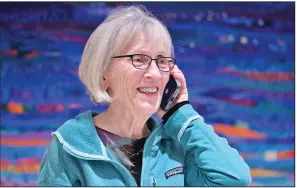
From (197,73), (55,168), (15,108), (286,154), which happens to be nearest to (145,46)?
(55,168)

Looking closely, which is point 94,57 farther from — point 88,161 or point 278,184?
point 278,184

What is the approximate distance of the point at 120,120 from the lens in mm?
1608

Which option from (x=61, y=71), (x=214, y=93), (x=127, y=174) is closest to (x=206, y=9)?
(x=214, y=93)

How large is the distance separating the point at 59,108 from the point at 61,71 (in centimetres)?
25

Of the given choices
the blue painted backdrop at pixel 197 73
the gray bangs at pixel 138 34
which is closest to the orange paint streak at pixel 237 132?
the blue painted backdrop at pixel 197 73

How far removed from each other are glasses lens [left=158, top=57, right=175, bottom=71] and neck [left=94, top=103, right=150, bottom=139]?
181mm

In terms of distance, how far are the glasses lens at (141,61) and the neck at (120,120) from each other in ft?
0.56

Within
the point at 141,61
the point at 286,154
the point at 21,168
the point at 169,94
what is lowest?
the point at 21,168

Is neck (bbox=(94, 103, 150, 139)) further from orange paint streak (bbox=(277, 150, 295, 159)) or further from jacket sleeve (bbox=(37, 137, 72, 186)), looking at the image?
orange paint streak (bbox=(277, 150, 295, 159))

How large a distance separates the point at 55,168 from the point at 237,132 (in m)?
1.77

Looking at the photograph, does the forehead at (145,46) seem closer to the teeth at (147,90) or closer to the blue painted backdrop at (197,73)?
the teeth at (147,90)

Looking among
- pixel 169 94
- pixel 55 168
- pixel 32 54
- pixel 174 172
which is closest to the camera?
pixel 55 168

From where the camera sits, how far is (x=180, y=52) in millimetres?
2951

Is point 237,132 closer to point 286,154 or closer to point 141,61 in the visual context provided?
point 286,154
